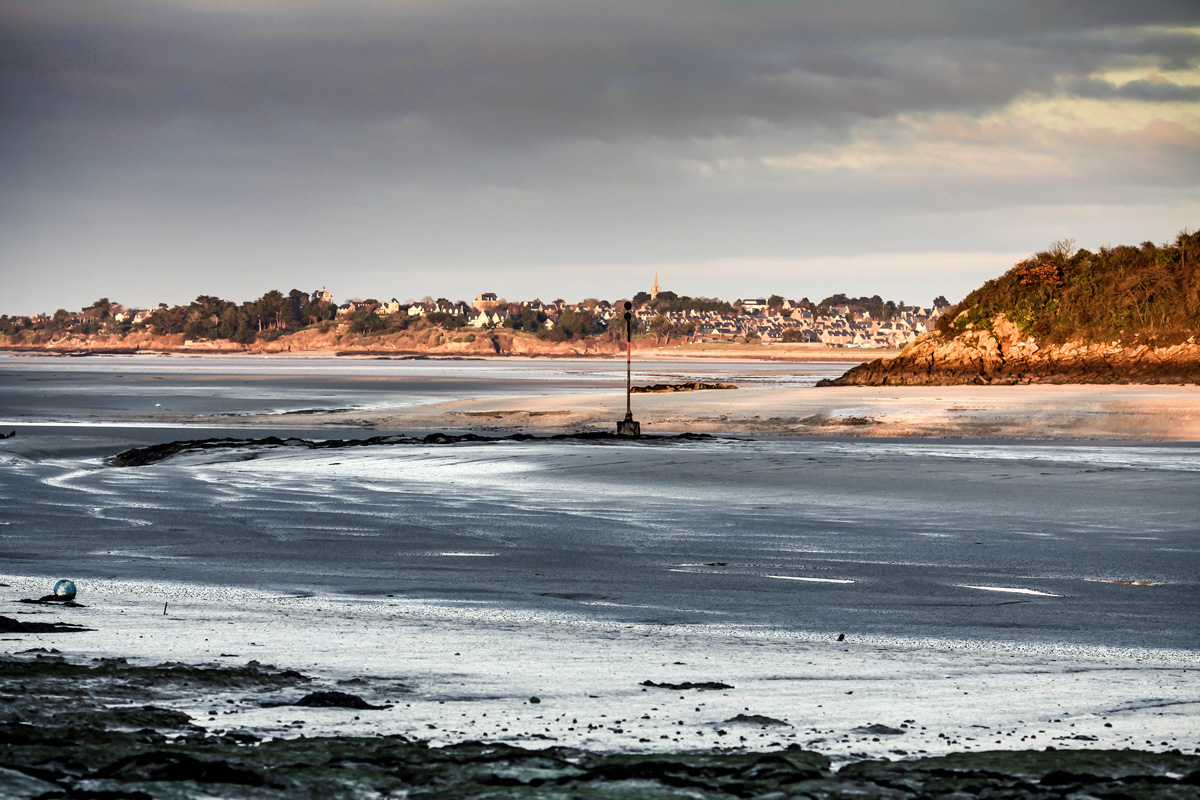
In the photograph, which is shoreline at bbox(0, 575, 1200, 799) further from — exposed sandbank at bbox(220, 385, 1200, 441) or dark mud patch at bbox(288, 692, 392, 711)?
exposed sandbank at bbox(220, 385, 1200, 441)

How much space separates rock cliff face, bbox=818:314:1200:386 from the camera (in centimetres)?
4388

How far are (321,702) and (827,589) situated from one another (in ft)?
15.7

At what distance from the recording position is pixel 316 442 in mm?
24656

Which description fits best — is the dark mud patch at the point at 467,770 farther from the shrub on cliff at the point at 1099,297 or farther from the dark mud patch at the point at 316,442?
the shrub on cliff at the point at 1099,297

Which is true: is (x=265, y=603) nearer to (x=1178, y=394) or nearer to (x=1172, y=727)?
(x=1172, y=727)

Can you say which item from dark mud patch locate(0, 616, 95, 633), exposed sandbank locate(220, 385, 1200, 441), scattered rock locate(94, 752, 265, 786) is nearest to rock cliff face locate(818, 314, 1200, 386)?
exposed sandbank locate(220, 385, 1200, 441)

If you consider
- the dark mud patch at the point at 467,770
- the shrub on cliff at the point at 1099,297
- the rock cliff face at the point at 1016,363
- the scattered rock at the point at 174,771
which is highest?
the shrub on cliff at the point at 1099,297

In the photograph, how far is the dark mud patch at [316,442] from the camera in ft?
74.4

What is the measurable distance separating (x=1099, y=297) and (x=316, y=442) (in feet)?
125

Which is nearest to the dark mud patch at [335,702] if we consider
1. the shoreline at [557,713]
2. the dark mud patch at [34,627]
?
the shoreline at [557,713]

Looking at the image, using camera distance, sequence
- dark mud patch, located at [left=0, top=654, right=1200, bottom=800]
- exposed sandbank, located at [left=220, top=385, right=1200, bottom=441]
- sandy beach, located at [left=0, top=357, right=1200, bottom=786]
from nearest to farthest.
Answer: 1. dark mud patch, located at [left=0, top=654, right=1200, bottom=800]
2. sandy beach, located at [left=0, top=357, right=1200, bottom=786]
3. exposed sandbank, located at [left=220, top=385, right=1200, bottom=441]

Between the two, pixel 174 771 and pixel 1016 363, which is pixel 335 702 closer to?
pixel 174 771

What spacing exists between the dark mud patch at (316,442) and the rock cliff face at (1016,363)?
1000 inches

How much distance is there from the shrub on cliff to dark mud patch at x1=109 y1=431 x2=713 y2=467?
28865 mm
